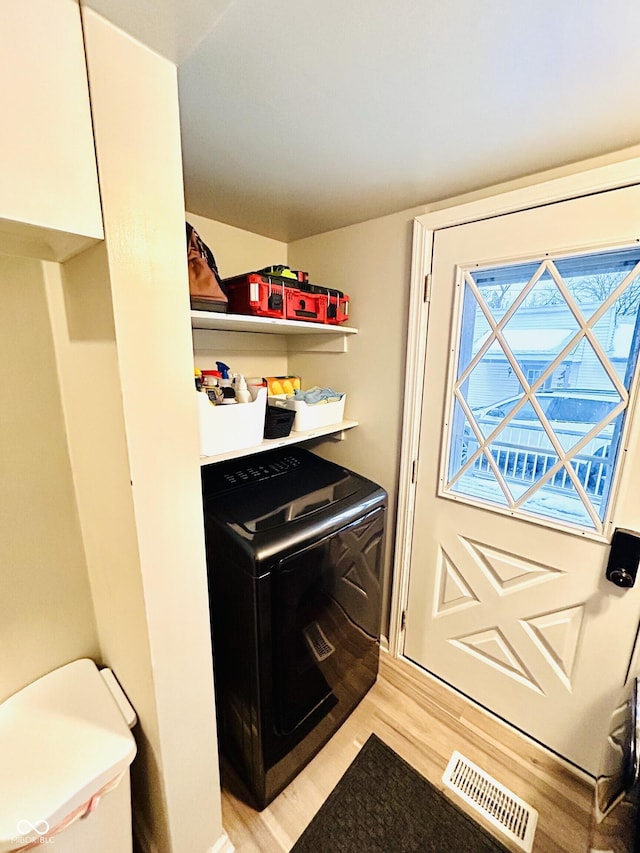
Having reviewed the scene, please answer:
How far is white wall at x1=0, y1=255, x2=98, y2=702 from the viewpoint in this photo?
881 mm

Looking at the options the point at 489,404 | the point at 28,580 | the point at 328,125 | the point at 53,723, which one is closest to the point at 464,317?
the point at 489,404

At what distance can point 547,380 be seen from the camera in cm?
120

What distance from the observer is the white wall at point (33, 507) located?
2.89 ft

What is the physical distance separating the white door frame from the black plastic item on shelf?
525mm

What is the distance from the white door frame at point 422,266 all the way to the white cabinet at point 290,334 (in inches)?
12.0

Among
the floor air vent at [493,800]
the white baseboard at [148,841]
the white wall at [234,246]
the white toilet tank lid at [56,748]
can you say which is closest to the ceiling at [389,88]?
the white wall at [234,246]

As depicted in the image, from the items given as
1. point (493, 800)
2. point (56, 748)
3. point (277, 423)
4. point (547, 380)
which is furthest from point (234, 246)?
point (493, 800)

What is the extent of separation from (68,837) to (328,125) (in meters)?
1.81

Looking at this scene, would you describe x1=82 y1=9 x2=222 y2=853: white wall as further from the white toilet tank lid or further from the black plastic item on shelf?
the black plastic item on shelf

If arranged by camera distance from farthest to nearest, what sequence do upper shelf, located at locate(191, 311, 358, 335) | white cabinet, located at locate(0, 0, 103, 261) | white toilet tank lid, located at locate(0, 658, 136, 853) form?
1. upper shelf, located at locate(191, 311, 358, 335)
2. white toilet tank lid, located at locate(0, 658, 136, 853)
3. white cabinet, located at locate(0, 0, 103, 261)

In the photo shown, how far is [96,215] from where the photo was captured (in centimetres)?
61

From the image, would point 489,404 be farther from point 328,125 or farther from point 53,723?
point 53,723

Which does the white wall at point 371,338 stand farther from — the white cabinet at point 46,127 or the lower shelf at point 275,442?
the white cabinet at point 46,127

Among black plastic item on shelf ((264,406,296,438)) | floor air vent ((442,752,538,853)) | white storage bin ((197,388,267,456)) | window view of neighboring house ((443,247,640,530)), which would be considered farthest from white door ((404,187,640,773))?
white storage bin ((197,388,267,456))
